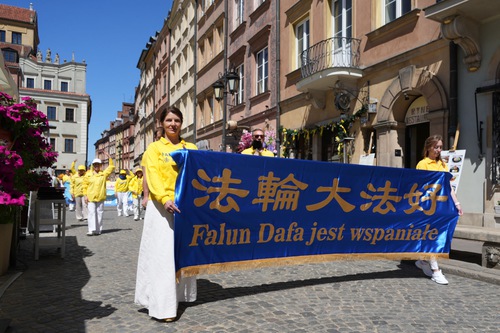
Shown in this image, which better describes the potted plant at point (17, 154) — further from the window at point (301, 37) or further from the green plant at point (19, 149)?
the window at point (301, 37)

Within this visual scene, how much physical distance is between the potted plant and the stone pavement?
0.82 metres

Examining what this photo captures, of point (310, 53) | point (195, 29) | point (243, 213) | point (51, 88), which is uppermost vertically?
point (51, 88)

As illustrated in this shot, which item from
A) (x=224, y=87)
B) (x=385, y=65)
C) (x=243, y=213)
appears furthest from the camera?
(x=224, y=87)

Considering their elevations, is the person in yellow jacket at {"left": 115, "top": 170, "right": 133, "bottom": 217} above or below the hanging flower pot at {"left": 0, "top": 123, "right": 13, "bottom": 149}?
below

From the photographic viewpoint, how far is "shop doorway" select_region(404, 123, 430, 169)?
1209 cm

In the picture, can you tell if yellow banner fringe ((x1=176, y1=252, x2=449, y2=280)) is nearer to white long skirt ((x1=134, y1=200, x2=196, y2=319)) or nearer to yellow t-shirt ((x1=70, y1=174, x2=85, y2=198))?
white long skirt ((x1=134, y1=200, x2=196, y2=319))

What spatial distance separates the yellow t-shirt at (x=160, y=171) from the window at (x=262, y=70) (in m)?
15.7

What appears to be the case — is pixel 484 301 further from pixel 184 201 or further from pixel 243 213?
pixel 184 201

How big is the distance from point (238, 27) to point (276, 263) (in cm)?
1911

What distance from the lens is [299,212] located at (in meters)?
5.36

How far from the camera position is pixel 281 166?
5227mm

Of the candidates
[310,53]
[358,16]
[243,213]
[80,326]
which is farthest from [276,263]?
[310,53]

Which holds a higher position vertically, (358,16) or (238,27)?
(238,27)

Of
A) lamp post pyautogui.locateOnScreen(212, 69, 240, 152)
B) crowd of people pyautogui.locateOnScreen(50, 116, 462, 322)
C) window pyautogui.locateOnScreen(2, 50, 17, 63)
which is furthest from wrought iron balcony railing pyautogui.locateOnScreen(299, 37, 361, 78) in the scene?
window pyautogui.locateOnScreen(2, 50, 17, 63)
